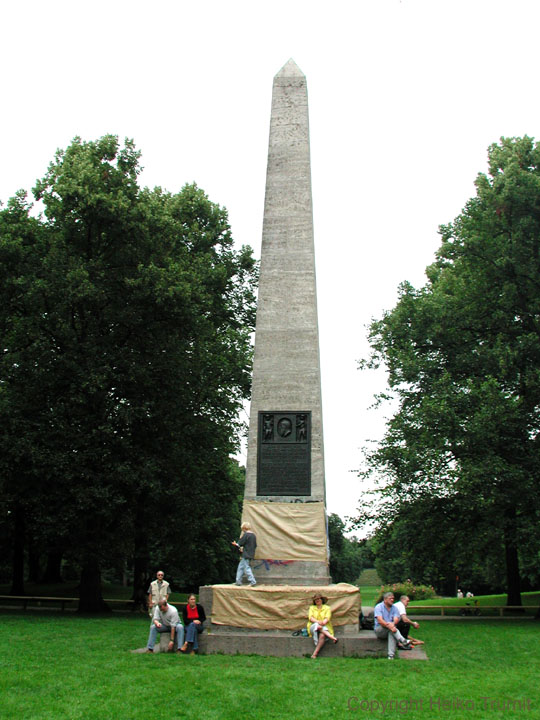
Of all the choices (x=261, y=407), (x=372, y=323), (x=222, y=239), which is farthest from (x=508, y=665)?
(x=222, y=239)

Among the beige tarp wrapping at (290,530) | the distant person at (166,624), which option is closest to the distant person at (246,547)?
the beige tarp wrapping at (290,530)

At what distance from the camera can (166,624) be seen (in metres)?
11.2

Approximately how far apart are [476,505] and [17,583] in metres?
19.6

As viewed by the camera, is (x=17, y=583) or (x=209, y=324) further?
(x=17, y=583)

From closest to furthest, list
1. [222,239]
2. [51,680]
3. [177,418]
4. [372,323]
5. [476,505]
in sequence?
[51,680] → [476,505] → [177,418] → [372,323] → [222,239]

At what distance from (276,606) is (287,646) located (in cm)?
73

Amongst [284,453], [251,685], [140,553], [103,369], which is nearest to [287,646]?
[251,685]

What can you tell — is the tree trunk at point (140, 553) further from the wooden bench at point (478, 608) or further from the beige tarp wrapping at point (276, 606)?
the wooden bench at point (478, 608)

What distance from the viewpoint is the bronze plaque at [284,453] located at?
13117 millimetres

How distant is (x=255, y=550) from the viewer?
12.8 meters

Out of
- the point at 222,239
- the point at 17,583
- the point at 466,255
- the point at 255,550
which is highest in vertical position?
the point at 222,239

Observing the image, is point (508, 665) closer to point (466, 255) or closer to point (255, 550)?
point (255, 550)

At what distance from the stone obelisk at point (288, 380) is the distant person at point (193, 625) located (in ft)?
5.50

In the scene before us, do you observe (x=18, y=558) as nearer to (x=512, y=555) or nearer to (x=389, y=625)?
(x=512, y=555)
